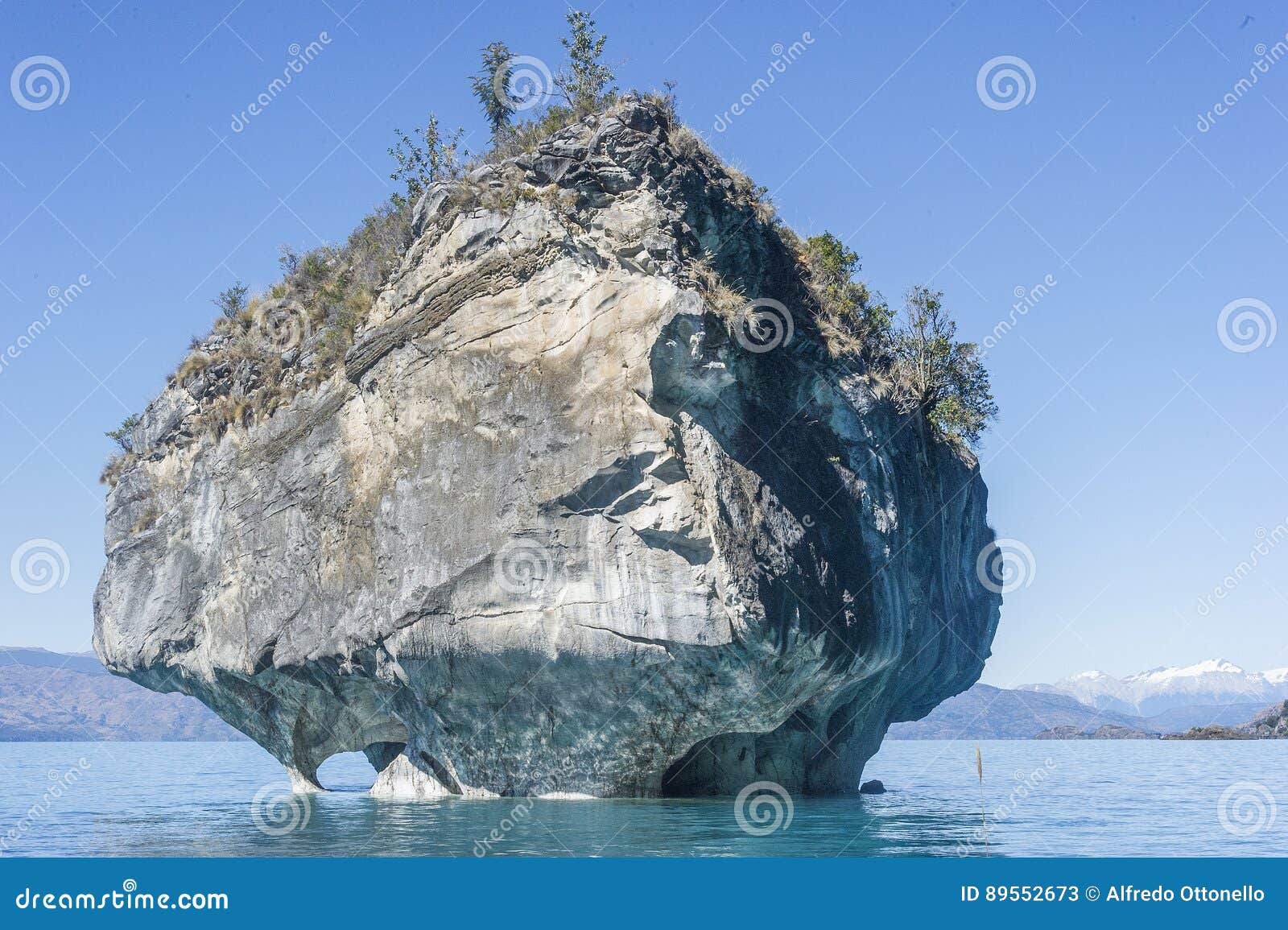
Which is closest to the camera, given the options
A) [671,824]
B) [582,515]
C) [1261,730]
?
[671,824]

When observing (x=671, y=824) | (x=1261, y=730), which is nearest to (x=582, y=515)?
(x=671, y=824)

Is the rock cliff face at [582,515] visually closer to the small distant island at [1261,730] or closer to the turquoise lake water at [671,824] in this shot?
the turquoise lake water at [671,824]

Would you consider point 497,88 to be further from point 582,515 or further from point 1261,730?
point 1261,730

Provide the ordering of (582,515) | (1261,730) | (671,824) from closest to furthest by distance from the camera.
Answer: (671,824)
(582,515)
(1261,730)

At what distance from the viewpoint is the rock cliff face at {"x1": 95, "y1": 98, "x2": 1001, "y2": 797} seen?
24328mm

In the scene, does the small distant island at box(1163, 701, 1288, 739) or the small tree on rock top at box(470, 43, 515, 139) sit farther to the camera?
the small distant island at box(1163, 701, 1288, 739)

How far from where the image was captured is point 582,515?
81.4ft

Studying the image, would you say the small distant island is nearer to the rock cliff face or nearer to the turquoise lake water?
the turquoise lake water

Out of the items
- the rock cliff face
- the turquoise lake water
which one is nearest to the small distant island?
the turquoise lake water

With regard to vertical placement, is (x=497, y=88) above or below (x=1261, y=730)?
above

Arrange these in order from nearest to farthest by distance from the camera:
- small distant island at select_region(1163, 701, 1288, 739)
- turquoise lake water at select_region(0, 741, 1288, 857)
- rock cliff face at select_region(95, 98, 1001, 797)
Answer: turquoise lake water at select_region(0, 741, 1288, 857), rock cliff face at select_region(95, 98, 1001, 797), small distant island at select_region(1163, 701, 1288, 739)

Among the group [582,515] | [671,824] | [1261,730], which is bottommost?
[1261,730]

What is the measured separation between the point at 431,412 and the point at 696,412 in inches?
269

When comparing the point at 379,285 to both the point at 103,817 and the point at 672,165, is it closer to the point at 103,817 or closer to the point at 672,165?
the point at 672,165
